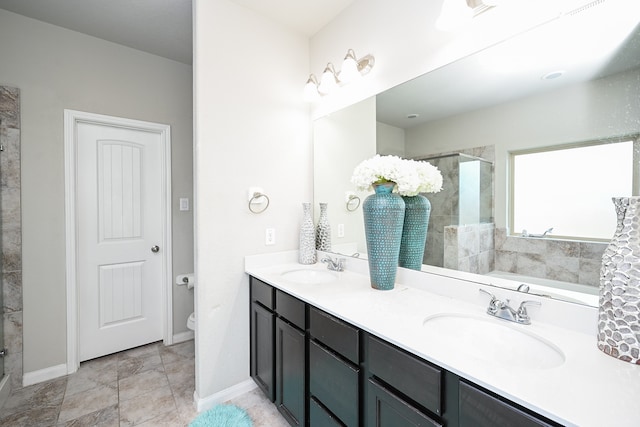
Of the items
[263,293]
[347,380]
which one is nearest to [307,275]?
[263,293]

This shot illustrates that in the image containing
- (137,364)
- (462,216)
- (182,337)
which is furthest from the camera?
(182,337)

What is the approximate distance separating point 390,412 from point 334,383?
11.7 inches

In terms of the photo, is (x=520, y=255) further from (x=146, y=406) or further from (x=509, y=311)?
(x=146, y=406)

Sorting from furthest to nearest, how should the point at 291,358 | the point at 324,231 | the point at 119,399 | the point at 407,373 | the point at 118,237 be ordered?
the point at 118,237 → the point at 324,231 → the point at 119,399 → the point at 291,358 → the point at 407,373

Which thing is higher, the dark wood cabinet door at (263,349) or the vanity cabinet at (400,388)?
the vanity cabinet at (400,388)

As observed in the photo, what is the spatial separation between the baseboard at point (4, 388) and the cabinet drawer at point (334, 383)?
6.70ft

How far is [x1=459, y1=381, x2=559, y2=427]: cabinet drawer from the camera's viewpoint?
24.1 inches

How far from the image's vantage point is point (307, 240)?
78.7 inches

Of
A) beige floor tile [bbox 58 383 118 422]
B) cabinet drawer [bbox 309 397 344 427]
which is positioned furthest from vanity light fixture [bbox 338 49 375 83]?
beige floor tile [bbox 58 383 118 422]

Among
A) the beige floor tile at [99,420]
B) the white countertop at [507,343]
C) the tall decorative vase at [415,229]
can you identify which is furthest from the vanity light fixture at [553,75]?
the beige floor tile at [99,420]

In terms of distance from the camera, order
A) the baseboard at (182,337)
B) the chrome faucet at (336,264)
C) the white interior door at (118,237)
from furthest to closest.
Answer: the baseboard at (182,337)
the white interior door at (118,237)
the chrome faucet at (336,264)

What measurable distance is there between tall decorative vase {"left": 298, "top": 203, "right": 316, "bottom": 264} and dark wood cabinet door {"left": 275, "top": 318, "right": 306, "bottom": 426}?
1.80 ft

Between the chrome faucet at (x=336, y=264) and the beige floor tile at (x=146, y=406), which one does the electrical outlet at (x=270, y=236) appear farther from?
the beige floor tile at (x=146, y=406)

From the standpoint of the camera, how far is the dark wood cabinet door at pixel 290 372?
135 cm
